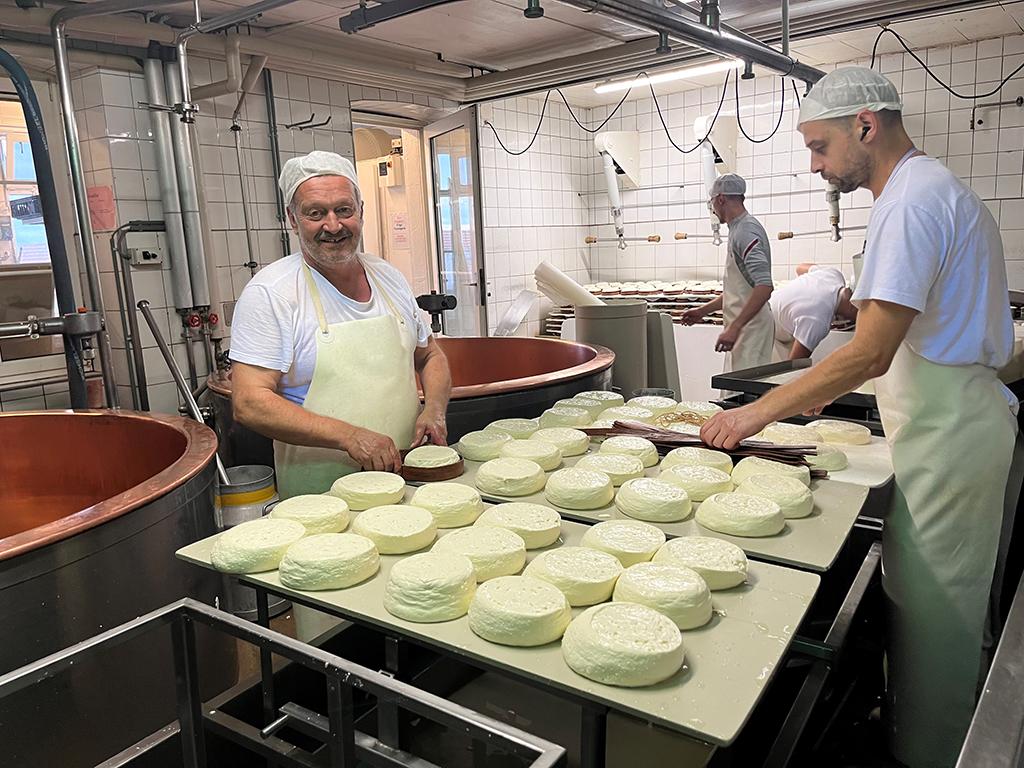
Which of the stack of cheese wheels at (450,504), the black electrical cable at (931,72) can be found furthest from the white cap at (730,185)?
the stack of cheese wheels at (450,504)

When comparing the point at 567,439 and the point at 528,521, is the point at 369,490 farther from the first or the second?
the point at 567,439

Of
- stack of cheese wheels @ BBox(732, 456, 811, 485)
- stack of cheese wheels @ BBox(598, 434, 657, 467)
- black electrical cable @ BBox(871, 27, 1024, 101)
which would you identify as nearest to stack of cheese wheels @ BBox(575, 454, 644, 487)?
stack of cheese wheels @ BBox(598, 434, 657, 467)

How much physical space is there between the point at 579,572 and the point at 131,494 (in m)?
1.17

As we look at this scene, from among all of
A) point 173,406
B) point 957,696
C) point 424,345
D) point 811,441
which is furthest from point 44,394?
point 957,696

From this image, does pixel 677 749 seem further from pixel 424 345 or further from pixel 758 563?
pixel 424 345

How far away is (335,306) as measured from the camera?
1.93 metres

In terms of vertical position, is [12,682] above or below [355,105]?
below

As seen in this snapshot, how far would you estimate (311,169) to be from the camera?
1.84 m

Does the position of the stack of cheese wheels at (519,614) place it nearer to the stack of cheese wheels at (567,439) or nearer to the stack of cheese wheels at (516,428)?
the stack of cheese wheels at (567,439)

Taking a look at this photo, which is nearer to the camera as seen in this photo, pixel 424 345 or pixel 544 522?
pixel 544 522

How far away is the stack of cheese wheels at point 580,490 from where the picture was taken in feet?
4.91

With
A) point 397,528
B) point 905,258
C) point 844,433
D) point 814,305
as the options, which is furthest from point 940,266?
point 814,305

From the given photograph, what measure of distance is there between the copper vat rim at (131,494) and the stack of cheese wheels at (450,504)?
27.9 inches

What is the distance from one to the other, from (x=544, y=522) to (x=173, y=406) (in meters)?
3.06
